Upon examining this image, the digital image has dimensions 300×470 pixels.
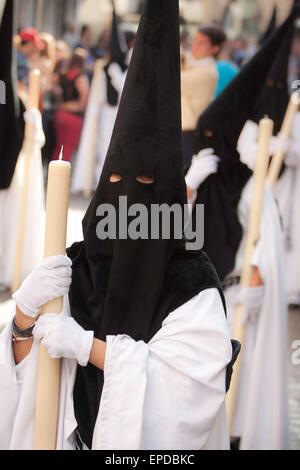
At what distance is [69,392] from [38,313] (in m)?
0.31

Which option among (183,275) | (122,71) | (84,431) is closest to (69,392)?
(84,431)

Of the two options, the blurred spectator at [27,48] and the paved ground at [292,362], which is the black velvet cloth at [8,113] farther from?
the blurred spectator at [27,48]

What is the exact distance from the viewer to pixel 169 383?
240 centimetres

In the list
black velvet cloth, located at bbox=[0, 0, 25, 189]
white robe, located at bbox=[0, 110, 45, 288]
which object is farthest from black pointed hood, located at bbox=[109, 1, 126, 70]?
black velvet cloth, located at bbox=[0, 0, 25, 189]

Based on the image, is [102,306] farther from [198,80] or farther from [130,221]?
[198,80]

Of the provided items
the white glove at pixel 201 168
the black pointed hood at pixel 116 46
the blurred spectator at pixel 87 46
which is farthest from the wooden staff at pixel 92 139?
the white glove at pixel 201 168

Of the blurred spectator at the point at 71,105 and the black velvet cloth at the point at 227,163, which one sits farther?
the blurred spectator at the point at 71,105

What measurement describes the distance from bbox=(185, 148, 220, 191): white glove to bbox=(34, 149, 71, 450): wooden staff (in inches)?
97.0

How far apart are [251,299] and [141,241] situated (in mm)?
1871

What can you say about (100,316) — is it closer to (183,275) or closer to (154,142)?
(183,275)

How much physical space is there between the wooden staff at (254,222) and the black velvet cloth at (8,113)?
11.0ft

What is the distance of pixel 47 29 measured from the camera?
25703 millimetres

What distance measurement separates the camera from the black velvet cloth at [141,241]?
2.36m

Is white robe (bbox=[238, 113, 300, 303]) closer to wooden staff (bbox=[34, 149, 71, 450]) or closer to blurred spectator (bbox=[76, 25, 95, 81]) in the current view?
wooden staff (bbox=[34, 149, 71, 450])
